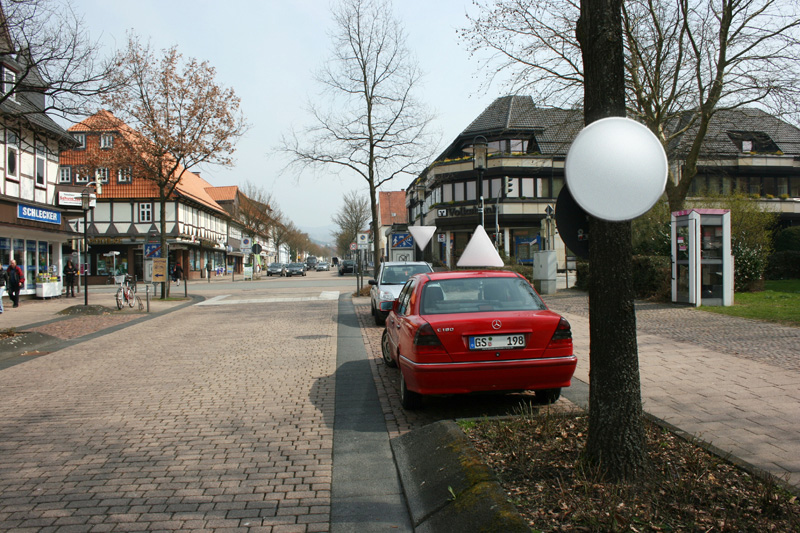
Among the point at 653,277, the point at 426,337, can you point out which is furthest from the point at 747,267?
the point at 426,337

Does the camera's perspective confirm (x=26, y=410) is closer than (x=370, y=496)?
No

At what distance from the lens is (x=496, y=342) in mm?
5688

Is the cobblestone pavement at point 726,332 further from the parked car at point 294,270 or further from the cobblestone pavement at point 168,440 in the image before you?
the parked car at point 294,270

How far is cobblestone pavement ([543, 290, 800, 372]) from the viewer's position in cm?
855

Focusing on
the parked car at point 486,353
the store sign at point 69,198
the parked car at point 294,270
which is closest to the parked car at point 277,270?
the parked car at point 294,270

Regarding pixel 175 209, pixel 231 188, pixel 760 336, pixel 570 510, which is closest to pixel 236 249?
pixel 231 188

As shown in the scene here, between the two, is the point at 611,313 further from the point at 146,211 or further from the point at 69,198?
the point at 146,211

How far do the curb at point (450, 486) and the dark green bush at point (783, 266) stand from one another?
26.3 m

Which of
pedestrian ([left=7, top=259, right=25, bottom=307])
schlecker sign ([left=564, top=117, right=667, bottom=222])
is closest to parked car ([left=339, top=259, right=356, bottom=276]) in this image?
pedestrian ([left=7, top=259, right=25, bottom=307])

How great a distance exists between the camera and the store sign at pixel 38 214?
23.9 m

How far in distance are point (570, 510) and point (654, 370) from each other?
16.6ft

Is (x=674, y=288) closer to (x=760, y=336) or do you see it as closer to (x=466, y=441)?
(x=760, y=336)

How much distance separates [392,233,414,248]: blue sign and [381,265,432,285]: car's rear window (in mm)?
7852

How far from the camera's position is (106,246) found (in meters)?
48.8
